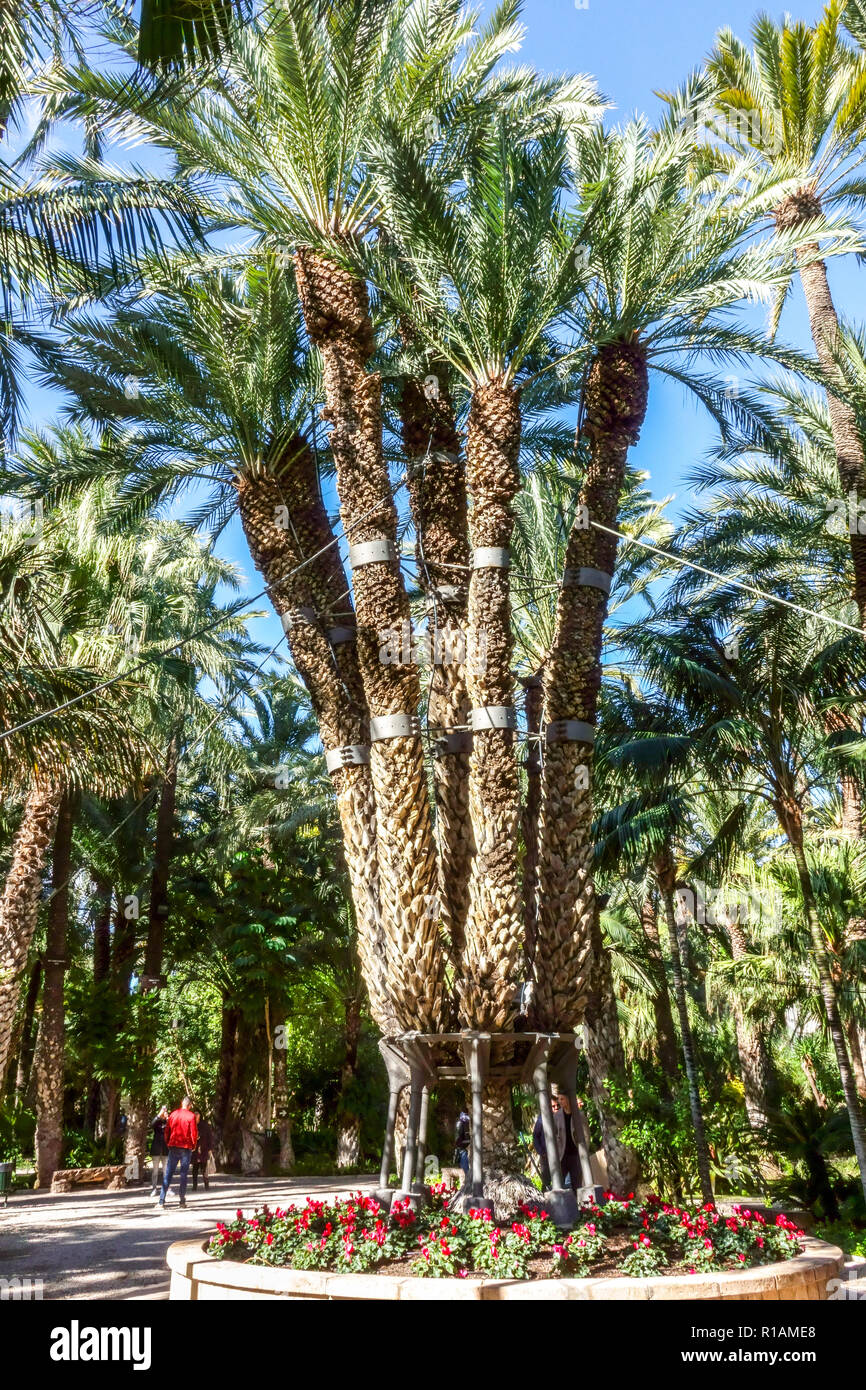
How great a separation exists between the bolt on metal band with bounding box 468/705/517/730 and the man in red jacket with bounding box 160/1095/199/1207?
8.05 m

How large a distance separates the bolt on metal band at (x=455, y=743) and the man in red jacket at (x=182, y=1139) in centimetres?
715

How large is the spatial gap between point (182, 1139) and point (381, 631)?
29.6 ft

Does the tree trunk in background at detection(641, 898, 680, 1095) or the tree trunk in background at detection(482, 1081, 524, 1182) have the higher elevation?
Answer: the tree trunk in background at detection(641, 898, 680, 1095)

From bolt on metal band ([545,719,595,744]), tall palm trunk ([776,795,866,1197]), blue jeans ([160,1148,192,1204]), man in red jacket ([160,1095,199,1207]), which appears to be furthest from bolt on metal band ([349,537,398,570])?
blue jeans ([160,1148,192,1204])

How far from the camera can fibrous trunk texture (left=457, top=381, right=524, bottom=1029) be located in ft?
27.7

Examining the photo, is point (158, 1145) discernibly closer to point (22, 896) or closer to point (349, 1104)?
point (22, 896)

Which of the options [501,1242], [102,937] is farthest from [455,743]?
[102,937]

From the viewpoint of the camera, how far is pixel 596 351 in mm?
10094

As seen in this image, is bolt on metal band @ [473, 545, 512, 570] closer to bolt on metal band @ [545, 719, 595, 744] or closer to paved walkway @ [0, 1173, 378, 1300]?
bolt on metal band @ [545, 719, 595, 744]

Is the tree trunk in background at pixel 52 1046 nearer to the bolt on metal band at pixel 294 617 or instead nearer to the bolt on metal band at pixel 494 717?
the bolt on metal band at pixel 294 617

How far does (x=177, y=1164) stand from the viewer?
15.6 m

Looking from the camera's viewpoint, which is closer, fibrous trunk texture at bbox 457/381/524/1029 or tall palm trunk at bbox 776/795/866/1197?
fibrous trunk texture at bbox 457/381/524/1029
